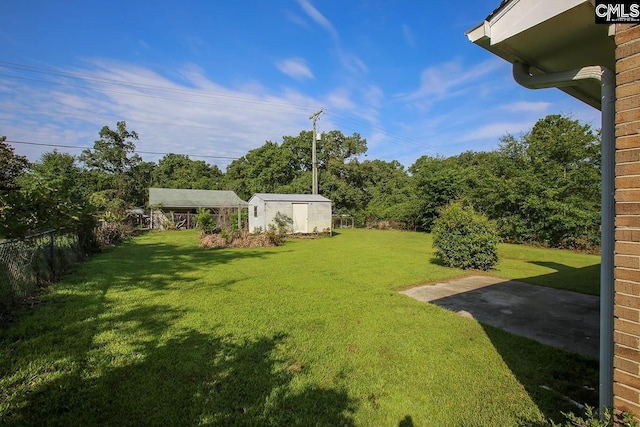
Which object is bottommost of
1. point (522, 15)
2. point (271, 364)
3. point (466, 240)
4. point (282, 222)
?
point (271, 364)

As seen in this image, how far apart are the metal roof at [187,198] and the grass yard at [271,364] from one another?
24.1m

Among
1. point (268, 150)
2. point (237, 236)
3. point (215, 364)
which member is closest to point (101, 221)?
point (237, 236)

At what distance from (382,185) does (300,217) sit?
17642 millimetres

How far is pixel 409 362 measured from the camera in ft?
11.6

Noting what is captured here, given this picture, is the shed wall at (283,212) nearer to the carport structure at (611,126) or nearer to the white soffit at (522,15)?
the carport structure at (611,126)

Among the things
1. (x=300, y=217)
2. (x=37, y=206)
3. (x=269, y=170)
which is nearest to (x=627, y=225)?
(x=37, y=206)

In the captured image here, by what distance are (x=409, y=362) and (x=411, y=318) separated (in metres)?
1.47

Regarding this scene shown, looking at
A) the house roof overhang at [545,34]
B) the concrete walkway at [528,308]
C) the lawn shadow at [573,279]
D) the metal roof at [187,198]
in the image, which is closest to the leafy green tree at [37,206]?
the house roof overhang at [545,34]

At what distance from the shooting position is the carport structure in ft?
5.66

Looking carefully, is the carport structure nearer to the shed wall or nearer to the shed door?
the shed wall

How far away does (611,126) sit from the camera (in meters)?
2.01

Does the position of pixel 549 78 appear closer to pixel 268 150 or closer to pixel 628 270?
pixel 628 270

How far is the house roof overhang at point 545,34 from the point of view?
81.1 inches

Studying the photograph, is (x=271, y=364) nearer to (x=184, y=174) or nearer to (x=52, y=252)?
(x=52, y=252)
